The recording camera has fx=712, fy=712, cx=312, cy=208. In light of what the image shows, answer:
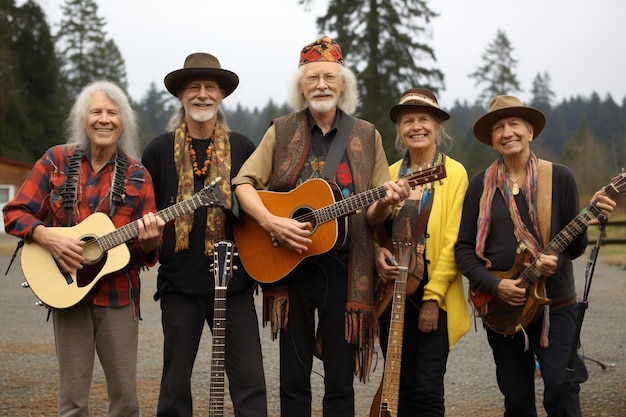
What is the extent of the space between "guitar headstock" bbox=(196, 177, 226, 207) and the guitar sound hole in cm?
65

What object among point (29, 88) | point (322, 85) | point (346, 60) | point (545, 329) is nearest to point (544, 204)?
point (545, 329)

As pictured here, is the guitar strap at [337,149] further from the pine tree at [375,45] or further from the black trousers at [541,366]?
the pine tree at [375,45]

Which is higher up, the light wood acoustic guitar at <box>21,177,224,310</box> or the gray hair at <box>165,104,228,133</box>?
the gray hair at <box>165,104,228,133</box>

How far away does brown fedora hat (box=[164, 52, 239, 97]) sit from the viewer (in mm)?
4430

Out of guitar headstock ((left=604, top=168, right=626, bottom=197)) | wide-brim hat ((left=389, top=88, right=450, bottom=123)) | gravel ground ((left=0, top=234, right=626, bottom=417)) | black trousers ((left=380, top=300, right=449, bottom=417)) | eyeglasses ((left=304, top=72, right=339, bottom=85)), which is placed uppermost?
eyeglasses ((left=304, top=72, right=339, bottom=85))

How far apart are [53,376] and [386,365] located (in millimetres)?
4595

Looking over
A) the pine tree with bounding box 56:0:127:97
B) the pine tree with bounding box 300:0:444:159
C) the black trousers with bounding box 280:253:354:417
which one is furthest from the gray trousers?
the pine tree with bounding box 56:0:127:97

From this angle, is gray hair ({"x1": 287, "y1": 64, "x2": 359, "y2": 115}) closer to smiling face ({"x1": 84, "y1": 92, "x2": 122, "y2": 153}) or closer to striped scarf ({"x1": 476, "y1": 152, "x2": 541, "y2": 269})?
striped scarf ({"x1": 476, "y1": 152, "x2": 541, "y2": 269})

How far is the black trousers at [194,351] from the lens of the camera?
4.24m

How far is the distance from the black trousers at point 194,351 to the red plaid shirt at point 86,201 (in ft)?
0.95

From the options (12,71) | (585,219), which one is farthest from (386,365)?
(12,71)

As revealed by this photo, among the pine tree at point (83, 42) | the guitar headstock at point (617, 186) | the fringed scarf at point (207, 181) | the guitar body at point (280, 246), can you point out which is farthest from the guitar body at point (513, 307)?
the pine tree at point (83, 42)

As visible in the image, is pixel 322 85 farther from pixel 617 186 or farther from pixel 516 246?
pixel 617 186

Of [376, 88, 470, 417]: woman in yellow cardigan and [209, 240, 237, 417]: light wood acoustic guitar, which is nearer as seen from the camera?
[209, 240, 237, 417]: light wood acoustic guitar
